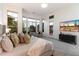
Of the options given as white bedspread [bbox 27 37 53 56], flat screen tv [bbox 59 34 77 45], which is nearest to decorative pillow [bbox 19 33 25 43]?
white bedspread [bbox 27 37 53 56]

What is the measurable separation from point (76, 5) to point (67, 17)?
13.2 inches

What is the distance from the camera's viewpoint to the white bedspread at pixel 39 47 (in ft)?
6.39

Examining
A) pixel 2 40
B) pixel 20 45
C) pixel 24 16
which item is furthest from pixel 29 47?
pixel 24 16

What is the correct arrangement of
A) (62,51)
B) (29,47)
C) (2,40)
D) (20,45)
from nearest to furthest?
1. (2,40)
2. (29,47)
3. (20,45)
4. (62,51)

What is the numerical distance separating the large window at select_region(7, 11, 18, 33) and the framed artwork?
109cm

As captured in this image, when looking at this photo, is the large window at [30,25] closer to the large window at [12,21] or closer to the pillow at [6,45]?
the large window at [12,21]

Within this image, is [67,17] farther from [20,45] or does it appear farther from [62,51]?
[20,45]

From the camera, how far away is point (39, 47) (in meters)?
2.09

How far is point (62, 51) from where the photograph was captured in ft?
7.63

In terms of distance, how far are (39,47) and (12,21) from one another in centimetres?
86

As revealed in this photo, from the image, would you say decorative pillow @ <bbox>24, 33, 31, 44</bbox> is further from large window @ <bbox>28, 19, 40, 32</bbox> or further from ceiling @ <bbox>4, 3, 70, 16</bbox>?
ceiling @ <bbox>4, 3, 70, 16</bbox>

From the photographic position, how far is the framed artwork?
2022mm

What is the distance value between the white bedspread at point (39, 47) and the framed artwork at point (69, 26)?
47 centimetres

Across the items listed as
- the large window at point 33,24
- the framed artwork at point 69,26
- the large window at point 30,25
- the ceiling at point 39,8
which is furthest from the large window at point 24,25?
the framed artwork at point 69,26
